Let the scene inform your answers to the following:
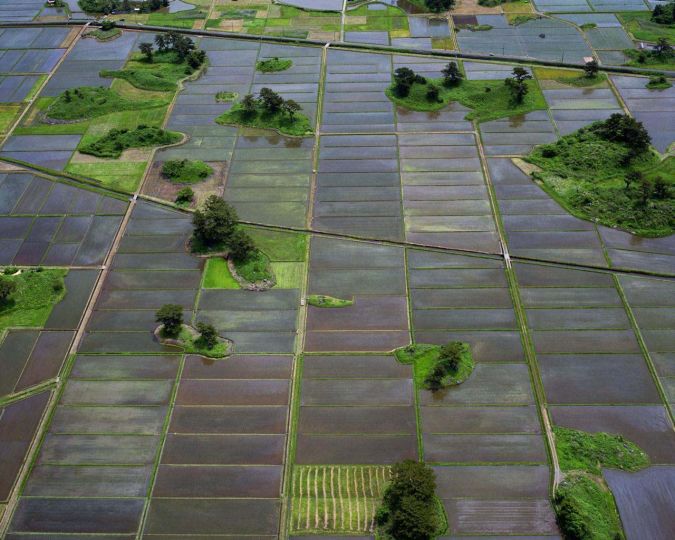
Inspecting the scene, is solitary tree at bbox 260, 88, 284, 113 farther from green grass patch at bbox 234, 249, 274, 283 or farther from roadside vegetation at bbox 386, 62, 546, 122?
green grass patch at bbox 234, 249, 274, 283

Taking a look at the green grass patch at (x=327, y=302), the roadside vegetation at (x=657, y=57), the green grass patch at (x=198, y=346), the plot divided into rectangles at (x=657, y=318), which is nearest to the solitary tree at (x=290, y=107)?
the green grass patch at (x=327, y=302)

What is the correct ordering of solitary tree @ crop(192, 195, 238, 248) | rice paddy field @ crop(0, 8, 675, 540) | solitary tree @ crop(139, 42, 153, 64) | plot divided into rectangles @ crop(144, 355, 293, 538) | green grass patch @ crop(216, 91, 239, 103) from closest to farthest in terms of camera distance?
plot divided into rectangles @ crop(144, 355, 293, 538)
rice paddy field @ crop(0, 8, 675, 540)
solitary tree @ crop(192, 195, 238, 248)
green grass patch @ crop(216, 91, 239, 103)
solitary tree @ crop(139, 42, 153, 64)

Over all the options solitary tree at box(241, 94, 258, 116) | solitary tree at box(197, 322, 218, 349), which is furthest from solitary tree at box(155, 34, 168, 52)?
solitary tree at box(197, 322, 218, 349)

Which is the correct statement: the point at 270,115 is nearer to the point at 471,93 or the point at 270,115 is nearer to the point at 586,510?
the point at 471,93

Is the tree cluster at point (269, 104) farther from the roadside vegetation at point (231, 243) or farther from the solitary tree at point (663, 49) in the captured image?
the solitary tree at point (663, 49)

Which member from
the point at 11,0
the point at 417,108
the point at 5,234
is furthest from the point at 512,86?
the point at 11,0

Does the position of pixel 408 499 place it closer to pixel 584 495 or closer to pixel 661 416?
pixel 584 495
